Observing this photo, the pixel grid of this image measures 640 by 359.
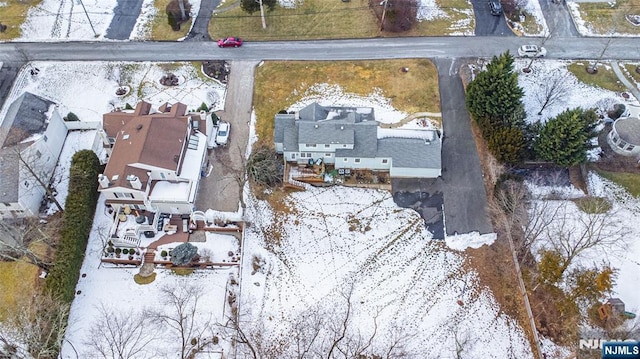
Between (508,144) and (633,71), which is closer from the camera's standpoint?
(508,144)

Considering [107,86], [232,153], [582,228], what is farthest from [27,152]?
[582,228]

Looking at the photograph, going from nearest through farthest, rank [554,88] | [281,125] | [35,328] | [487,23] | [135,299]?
[35,328] < [135,299] < [281,125] < [554,88] < [487,23]

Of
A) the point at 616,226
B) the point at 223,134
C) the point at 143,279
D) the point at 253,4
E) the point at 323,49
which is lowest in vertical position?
the point at 143,279

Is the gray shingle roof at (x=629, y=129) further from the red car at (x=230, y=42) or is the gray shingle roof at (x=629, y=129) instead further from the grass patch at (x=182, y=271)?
the grass patch at (x=182, y=271)

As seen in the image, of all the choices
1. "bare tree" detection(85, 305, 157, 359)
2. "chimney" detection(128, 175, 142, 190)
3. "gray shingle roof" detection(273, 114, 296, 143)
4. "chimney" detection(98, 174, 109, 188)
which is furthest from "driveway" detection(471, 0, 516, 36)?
"bare tree" detection(85, 305, 157, 359)

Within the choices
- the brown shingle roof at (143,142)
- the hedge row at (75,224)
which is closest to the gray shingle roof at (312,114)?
the brown shingle roof at (143,142)

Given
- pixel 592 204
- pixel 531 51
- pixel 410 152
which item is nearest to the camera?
pixel 592 204

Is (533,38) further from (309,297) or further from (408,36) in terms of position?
(309,297)

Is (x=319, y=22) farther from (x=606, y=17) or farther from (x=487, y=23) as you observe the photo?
(x=606, y=17)

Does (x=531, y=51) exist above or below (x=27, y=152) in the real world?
above
